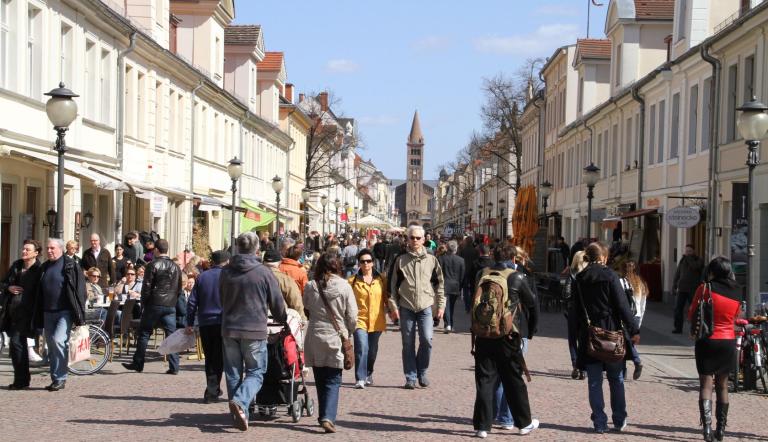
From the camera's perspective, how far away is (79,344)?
12.8 metres

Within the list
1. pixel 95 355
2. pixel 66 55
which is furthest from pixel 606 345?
pixel 66 55

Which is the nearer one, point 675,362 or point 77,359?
point 77,359

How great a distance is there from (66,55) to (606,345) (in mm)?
15556

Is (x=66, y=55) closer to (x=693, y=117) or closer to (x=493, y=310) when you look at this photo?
(x=493, y=310)

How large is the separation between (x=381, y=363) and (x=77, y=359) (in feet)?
14.6

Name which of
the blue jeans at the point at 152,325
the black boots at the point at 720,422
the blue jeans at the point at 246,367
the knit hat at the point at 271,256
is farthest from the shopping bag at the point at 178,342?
the black boots at the point at 720,422

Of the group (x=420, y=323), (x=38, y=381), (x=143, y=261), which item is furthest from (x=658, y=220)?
(x=38, y=381)

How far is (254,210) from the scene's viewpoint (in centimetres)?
3791

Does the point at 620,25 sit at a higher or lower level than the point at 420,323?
higher

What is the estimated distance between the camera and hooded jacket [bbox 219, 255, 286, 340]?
978 centimetres

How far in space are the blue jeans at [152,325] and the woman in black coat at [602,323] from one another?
579cm

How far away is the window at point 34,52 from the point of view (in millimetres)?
20031

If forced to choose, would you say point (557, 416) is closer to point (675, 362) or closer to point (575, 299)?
point (575, 299)

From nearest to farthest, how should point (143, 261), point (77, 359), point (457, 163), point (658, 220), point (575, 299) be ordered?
point (575, 299), point (77, 359), point (143, 261), point (658, 220), point (457, 163)
